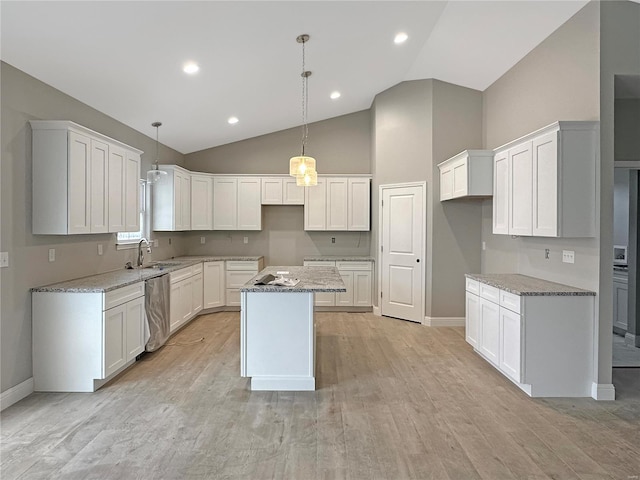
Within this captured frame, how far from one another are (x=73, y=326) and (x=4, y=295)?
554 millimetres

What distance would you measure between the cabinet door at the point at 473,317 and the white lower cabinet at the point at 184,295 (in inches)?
143

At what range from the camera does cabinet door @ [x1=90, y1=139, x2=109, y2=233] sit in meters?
3.57

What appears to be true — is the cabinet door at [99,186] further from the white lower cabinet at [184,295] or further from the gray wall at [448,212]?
the gray wall at [448,212]

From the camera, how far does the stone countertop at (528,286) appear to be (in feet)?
10.4

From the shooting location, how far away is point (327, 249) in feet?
22.6

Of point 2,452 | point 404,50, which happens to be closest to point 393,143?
point 404,50

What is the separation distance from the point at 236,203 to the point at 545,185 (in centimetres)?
479

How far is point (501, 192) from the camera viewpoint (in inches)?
163

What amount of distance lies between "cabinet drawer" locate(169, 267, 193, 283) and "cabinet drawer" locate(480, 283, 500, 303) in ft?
12.1

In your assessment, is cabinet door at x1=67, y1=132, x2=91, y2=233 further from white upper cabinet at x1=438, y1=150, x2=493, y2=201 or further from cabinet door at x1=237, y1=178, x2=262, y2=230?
white upper cabinet at x1=438, y1=150, x2=493, y2=201

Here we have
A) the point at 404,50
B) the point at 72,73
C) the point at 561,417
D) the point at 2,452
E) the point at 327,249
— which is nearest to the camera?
A: the point at 2,452

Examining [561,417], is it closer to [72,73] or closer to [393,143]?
[393,143]

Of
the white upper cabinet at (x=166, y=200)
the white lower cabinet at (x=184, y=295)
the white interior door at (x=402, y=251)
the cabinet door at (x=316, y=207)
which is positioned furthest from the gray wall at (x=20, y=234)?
the white interior door at (x=402, y=251)

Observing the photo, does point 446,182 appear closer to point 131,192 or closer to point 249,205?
point 249,205
